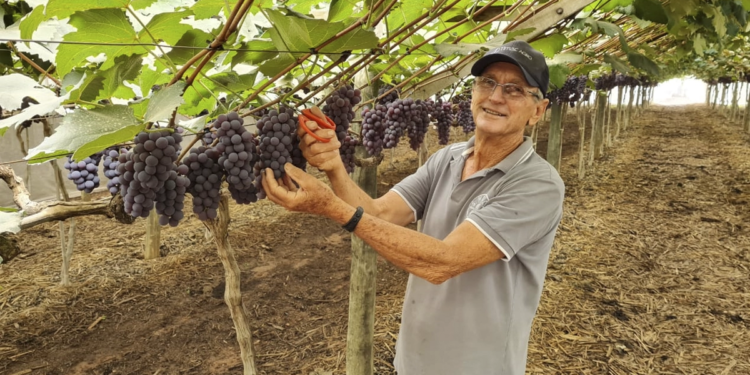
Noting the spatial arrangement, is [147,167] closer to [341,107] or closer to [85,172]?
[341,107]

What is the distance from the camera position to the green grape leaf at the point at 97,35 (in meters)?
0.85

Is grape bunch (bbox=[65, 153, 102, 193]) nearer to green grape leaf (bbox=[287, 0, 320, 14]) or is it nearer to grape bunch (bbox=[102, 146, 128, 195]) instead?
grape bunch (bbox=[102, 146, 128, 195])

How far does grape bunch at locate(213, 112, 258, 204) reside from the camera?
3.14 feet

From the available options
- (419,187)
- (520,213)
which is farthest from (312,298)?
(520,213)

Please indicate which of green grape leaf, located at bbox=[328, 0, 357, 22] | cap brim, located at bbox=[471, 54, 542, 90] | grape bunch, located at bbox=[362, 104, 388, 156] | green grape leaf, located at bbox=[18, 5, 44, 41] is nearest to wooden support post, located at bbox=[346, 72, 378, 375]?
grape bunch, located at bbox=[362, 104, 388, 156]

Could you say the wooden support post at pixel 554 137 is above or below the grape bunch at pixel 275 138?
below

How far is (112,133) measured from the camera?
74cm

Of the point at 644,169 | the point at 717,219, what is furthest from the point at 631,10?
the point at 644,169

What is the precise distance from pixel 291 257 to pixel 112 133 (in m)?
4.31

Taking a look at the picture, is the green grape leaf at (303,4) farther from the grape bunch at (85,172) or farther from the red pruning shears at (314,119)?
the grape bunch at (85,172)

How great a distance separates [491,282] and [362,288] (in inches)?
33.7

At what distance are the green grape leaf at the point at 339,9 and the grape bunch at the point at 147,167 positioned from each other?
47cm

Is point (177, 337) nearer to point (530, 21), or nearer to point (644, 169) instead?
point (530, 21)

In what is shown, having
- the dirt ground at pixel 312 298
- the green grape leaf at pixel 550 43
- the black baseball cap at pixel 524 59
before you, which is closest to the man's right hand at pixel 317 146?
the black baseball cap at pixel 524 59
